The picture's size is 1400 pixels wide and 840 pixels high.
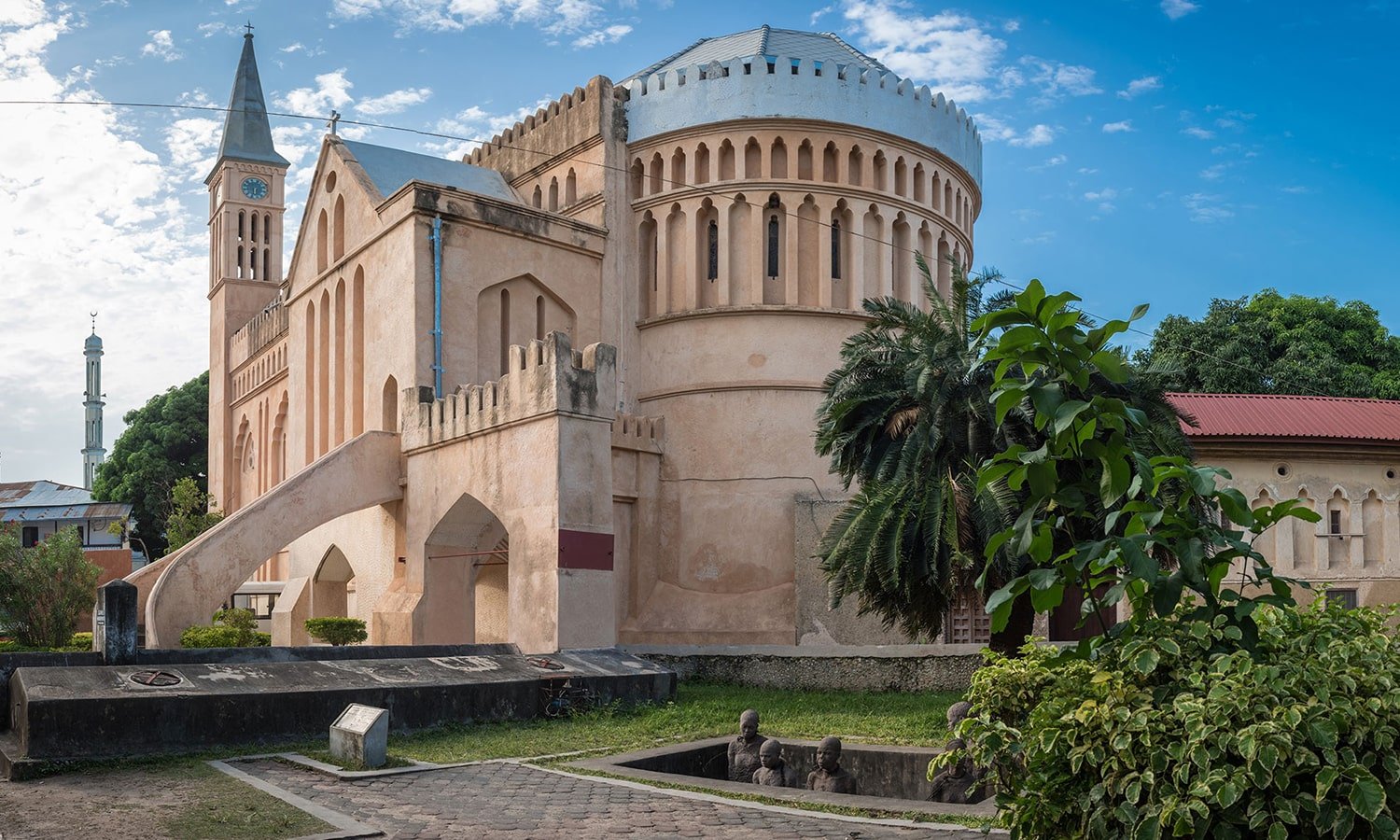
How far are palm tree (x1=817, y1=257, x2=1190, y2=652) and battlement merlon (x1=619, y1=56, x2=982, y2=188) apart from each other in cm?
969

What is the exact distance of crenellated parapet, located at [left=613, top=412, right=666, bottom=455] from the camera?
2605cm

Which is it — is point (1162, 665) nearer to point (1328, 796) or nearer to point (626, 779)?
point (1328, 796)

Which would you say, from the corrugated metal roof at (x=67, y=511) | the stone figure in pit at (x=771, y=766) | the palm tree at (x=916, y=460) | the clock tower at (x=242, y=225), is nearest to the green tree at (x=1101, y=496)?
the stone figure in pit at (x=771, y=766)

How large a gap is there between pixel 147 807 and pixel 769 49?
22.5 meters

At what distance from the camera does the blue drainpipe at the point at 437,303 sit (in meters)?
24.6

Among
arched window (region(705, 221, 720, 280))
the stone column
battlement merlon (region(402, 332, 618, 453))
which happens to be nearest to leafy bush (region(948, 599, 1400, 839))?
the stone column

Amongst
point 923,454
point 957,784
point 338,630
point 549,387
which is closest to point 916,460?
point 923,454

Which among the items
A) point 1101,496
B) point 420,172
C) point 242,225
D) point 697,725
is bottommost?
point 697,725

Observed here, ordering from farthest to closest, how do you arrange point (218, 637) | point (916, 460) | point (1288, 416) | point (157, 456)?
point (157, 456)
point (1288, 416)
point (218, 637)
point (916, 460)

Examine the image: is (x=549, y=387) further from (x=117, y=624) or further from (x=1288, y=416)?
(x=1288, y=416)

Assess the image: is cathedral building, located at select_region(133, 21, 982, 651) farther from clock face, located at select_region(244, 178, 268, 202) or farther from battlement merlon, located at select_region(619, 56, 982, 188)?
clock face, located at select_region(244, 178, 268, 202)

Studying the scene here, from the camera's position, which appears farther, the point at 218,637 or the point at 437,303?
the point at 437,303

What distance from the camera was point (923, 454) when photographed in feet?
55.7

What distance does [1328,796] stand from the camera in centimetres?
476
